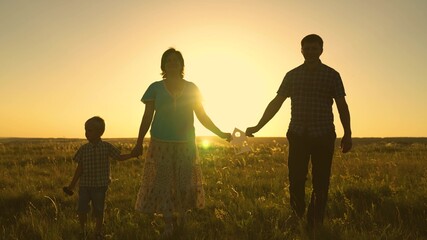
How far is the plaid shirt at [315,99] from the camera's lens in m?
5.41

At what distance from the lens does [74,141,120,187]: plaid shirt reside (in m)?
5.21

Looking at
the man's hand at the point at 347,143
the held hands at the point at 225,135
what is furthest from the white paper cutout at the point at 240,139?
the man's hand at the point at 347,143

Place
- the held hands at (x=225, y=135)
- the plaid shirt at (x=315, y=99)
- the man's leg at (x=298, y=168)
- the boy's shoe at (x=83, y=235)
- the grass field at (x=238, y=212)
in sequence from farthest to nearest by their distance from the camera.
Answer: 1. the held hands at (x=225, y=135)
2. the man's leg at (x=298, y=168)
3. the plaid shirt at (x=315, y=99)
4. the grass field at (x=238, y=212)
5. the boy's shoe at (x=83, y=235)

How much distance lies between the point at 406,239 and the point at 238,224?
1.91 m

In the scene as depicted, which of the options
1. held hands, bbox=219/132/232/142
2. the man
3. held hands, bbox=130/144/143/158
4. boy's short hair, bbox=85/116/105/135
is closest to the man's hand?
the man

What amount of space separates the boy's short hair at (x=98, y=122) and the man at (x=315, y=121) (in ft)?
7.64

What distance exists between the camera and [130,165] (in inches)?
523

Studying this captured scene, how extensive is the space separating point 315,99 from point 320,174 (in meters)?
0.95

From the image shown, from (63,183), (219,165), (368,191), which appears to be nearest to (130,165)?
(219,165)

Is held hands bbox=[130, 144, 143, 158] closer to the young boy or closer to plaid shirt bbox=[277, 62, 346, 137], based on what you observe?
the young boy

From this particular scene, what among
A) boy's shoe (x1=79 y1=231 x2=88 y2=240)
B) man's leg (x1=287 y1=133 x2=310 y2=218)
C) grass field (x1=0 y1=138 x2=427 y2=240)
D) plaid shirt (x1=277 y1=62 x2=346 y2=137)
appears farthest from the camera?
man's leg (x1=287 y1=133 x2=310 y2=218)

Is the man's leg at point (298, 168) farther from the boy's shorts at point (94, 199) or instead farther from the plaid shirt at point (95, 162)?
the boy's shorts at point (94, 199)

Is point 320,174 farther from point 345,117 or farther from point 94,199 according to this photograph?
point 94,199

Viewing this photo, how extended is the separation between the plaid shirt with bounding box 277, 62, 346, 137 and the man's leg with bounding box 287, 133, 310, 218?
141mm
